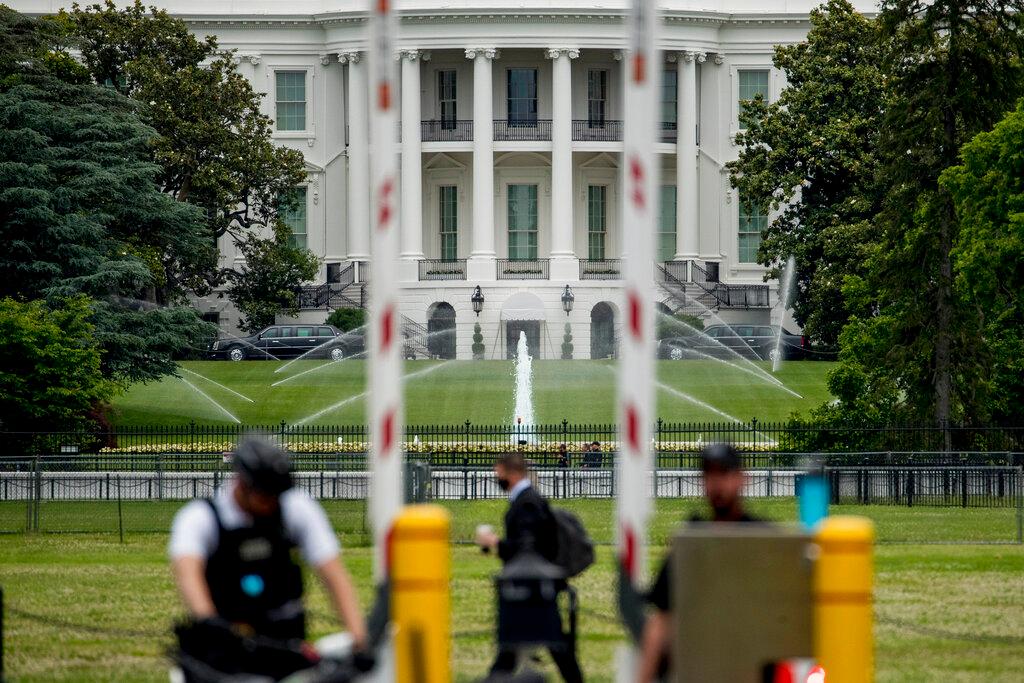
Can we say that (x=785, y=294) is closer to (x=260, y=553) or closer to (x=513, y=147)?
(x=513, y=147)

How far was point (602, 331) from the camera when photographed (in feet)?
245

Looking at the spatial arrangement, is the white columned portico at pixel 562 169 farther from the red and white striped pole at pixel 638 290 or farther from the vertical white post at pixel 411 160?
the red and white striped pole at pixel 638 290

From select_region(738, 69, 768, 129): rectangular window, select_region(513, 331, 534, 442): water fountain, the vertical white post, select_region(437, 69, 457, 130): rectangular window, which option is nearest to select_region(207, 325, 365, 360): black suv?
select_region(513, 331, 534, 442): water fountain

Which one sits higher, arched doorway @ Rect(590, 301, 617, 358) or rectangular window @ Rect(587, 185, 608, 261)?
rectangular window @ Rect(587, 185, 608, 261)

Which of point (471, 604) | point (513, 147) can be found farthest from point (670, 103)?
point (471, 604)

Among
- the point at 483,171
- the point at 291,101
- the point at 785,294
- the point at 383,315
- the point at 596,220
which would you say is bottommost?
the point at 383,315

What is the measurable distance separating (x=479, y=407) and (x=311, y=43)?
2977cm

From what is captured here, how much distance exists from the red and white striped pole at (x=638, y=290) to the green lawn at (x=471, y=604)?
5161 mm

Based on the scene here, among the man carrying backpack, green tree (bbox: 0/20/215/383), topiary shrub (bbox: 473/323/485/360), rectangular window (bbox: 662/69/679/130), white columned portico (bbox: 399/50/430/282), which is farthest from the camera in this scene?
rectangular window (bbox: 662/69/679/130)

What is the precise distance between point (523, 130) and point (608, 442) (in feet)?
117

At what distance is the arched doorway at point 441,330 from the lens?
72.2m

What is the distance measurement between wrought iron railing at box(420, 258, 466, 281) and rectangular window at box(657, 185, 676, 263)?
25.1 feet

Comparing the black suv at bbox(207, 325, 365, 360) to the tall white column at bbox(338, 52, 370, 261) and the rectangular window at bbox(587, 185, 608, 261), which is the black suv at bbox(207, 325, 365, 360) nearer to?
the tall white column at bbox(338, 52, 370, 261)

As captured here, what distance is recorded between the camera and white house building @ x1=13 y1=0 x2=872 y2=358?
2950 inches
